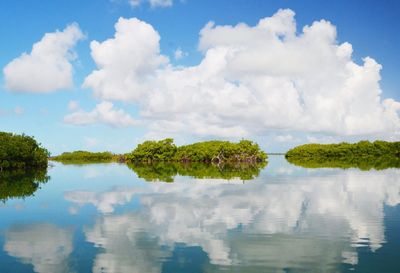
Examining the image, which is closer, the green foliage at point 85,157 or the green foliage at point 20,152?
the green foliage at point 20,152

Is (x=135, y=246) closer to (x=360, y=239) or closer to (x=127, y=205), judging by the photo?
(x=360, y=239)

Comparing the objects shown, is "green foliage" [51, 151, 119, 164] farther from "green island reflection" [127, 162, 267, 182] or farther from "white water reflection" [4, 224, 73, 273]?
"white water reflection" [4, 224, 73, 273]

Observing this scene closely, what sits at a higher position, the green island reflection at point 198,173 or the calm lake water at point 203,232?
the green island reflection at point 198,173

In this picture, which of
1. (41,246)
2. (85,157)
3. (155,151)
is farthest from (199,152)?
(41,246)

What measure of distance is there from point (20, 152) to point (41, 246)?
4643 centimetres

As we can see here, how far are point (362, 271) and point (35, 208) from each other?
1790 centimetres

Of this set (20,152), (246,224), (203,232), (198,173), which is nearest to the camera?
(203,232)

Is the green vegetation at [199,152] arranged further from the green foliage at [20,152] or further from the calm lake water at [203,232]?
the calm lake water at [203,232]

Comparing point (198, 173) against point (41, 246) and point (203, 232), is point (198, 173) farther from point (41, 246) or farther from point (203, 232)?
point (41, 246)

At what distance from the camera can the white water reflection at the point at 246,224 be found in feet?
42.3

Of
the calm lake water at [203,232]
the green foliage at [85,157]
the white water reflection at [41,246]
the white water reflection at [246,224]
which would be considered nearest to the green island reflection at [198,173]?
the white water reflection at [246,224]

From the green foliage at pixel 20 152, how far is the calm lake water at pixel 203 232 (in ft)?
95.4

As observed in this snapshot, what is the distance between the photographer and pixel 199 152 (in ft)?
295

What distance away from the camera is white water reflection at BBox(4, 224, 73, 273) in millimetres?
12172
